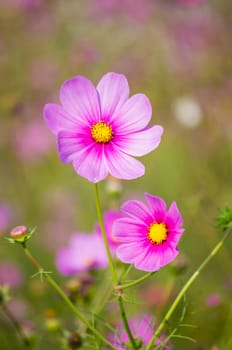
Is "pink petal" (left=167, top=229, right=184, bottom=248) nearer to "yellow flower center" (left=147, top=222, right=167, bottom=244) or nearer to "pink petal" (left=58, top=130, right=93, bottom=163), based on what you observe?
"yellow flower center" (left=147, top=222, right=167, bottom=244)

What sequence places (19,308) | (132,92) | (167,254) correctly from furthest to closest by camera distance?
(132,92) → (19,308) → (167,254)

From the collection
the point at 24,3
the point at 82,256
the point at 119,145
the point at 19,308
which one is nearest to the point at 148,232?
the point at 119,145

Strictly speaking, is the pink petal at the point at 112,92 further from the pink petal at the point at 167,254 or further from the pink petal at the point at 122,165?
the pink petal at the point at 167,254

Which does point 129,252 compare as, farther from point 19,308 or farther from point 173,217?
point 19,308

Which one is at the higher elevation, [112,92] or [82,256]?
[112,92]

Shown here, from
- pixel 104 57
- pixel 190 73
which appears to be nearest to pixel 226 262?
pixel 190 73

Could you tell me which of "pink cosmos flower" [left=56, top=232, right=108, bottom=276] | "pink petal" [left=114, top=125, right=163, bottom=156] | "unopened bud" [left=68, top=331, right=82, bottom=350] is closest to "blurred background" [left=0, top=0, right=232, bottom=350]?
"pink cosmos flower" [left=56, top=232, right=108, bottom=276]

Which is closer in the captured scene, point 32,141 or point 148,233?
point 148,233
